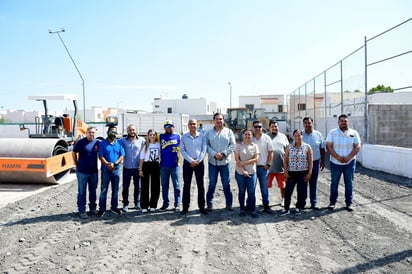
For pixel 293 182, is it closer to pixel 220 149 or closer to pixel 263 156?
pixel 263 156

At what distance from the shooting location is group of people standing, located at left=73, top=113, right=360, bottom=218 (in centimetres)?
604

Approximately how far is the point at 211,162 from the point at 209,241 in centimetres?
174

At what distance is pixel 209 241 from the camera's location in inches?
192

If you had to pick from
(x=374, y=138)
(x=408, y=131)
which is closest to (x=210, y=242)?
(x=374, y=138)

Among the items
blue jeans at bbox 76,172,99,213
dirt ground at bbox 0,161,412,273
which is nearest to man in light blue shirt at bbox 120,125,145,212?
blue jeans at bbox 76,172,99,213

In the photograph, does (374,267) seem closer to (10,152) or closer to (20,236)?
(20,236)

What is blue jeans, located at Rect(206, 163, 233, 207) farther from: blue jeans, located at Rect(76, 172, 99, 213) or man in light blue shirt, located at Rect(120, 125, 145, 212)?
blue jeans, located at Rect(76, 172, 99, 213)

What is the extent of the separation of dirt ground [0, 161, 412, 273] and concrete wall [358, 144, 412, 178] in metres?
3.06

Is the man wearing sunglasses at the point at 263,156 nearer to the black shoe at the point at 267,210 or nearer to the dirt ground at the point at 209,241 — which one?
the black shoe at the point at 267,210

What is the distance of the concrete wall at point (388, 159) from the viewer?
9.56 metres

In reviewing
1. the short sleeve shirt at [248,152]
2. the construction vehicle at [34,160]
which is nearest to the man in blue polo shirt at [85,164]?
the short sleeve shirt at [248,152]

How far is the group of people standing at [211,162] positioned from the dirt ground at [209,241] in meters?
0.35

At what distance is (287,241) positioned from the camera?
4832 millimetres

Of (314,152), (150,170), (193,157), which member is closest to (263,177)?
(314,152)
